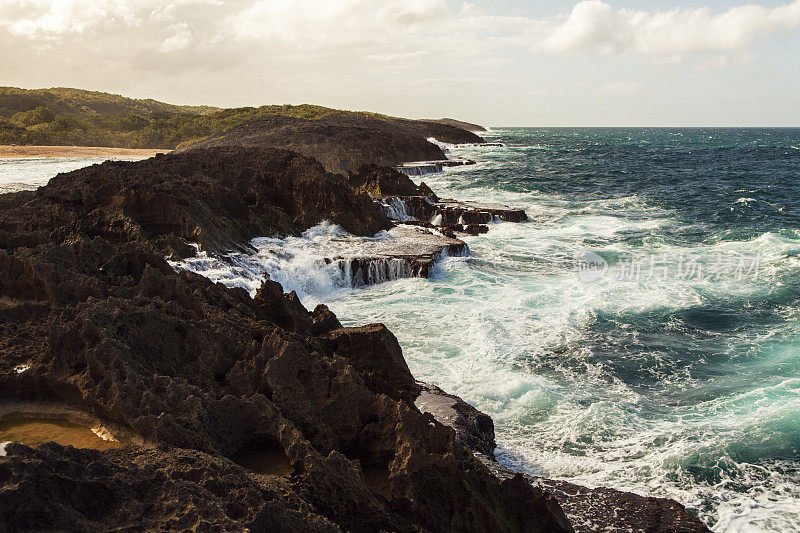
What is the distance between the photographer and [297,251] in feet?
59.7

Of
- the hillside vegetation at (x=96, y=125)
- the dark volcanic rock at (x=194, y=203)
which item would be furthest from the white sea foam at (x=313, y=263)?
the hillside vegetation at (x=96, y=125)

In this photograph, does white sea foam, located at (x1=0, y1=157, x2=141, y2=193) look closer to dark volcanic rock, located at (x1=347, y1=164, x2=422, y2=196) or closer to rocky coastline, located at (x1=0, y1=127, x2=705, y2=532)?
dark volcanic rock, located at (x1=347, y1=164, x2=422, y2=196)

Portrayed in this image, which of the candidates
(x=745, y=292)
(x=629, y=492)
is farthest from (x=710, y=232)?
(x=629, y=492)

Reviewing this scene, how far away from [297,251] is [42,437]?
13057 mm

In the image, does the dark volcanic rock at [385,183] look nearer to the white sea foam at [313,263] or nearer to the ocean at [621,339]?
the ocean at [621,339]

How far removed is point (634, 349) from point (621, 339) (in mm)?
586

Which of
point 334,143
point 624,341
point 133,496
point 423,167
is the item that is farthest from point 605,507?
point 334,143

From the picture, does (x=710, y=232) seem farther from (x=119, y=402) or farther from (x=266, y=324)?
(x=119, y=402)

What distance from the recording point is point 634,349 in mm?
12859

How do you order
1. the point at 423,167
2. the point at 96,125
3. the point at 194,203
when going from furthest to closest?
the point at 96,125
the point at 423,167
the point at 194,203

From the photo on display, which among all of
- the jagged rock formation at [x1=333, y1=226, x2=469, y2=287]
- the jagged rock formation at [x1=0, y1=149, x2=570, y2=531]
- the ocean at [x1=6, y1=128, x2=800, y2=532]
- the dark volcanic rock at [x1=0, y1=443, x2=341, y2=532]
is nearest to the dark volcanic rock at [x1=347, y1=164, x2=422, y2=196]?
the ocean at [x1=6, y1=128, x2=800, y2=532]

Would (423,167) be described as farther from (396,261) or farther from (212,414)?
(212,414)

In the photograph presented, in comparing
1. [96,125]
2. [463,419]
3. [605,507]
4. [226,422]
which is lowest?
[605,507]

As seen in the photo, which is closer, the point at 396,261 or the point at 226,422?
the point at 226,422
